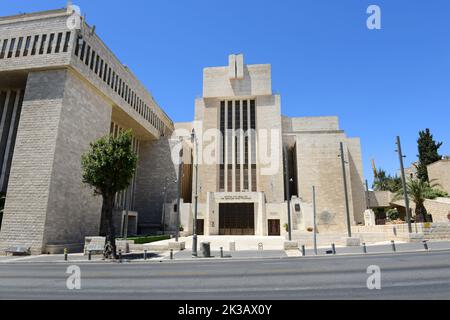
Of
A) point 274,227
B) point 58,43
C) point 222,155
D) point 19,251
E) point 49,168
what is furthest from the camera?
point 222,155

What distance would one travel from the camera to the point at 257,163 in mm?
45625

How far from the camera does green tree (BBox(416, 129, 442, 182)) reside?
46.1 metres

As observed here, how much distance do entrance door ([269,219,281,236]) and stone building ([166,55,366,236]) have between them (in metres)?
0.14

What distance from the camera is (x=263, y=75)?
48.1 metres

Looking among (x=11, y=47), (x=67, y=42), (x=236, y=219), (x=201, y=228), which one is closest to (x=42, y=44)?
(x=67, y=42)

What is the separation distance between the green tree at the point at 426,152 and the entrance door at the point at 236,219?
98.3ft

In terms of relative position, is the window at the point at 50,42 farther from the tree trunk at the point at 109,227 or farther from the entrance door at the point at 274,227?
the entrance door at the point at 274,227

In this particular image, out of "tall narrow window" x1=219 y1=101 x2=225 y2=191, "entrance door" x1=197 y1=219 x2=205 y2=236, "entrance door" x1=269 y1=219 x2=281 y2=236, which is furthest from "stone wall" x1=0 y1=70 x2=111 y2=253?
"entrance door" x1=269 y1=219 x2=281 y2=236

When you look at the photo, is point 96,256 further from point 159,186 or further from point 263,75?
point 263,75

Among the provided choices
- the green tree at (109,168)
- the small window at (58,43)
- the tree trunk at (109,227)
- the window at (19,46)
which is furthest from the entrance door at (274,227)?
the window at (19,46)

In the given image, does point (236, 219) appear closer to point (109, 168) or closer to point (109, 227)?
point (109, 227)

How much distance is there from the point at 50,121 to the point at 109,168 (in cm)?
991

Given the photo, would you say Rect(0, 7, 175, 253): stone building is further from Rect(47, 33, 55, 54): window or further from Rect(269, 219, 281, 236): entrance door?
Rect(269, 219, 281, 236): entrance door
